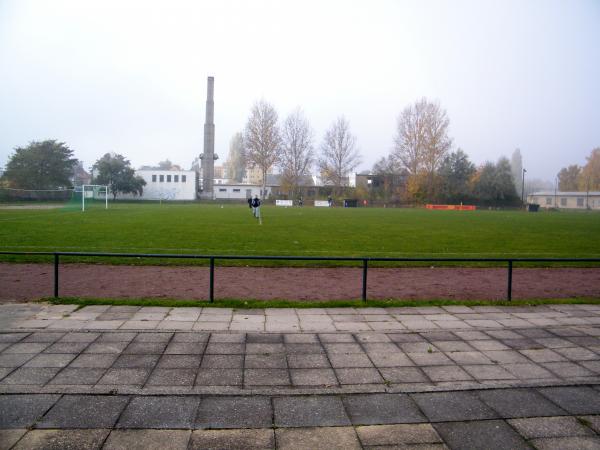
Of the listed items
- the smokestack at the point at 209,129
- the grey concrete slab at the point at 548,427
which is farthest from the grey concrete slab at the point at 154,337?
the smokestack at the point at 209,129

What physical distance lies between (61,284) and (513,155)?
153485mm

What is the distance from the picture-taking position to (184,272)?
1119 cm

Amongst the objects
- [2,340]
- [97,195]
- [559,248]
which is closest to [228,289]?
[2,340]

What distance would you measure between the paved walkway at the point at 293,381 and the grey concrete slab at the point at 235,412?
0.02 meters

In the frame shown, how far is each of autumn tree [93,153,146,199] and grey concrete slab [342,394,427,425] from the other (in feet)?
245

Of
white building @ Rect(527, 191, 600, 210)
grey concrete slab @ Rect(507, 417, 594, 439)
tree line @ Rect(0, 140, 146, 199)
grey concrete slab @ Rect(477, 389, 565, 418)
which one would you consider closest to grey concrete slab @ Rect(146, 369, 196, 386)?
grey concrete slab @ Rect(477, 389, 565, 418)

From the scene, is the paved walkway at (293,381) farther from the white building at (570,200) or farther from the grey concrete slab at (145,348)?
the white building at (570,200)

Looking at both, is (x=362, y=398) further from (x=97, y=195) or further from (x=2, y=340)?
(x=97, y=195)

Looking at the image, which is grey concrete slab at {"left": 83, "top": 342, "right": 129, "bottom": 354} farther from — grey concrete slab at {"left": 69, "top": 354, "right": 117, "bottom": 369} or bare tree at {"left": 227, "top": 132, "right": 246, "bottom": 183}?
bare tree at {"left": 227, "top": 132, "right": 246, "bottom": 183}

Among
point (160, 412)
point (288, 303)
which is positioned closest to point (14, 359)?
point (160, 412)

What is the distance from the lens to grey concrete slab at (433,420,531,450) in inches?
130

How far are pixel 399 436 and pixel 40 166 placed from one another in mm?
71295

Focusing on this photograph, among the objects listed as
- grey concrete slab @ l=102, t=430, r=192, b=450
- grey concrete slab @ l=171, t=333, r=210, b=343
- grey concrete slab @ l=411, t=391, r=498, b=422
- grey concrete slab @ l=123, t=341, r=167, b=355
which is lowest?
grey concrete slab @ l=102, t=430, r=192, b=450

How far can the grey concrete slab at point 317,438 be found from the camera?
3.29 metres
